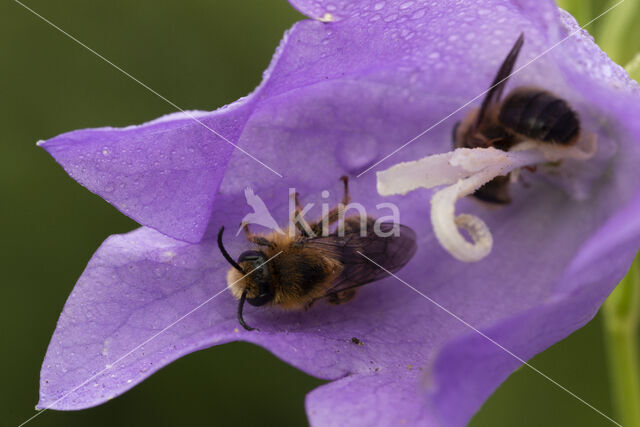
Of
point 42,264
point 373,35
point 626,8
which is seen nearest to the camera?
point 373,35

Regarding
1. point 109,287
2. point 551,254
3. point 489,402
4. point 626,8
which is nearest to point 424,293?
point 551,254

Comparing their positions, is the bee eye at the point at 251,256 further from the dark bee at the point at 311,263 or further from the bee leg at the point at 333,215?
the bee leg at the point at 333,215

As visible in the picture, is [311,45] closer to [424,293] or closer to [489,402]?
[424,293]

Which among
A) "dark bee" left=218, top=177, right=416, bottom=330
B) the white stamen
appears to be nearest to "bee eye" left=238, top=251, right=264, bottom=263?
"dark bee" left=218, top=177, right=416, bottom=330

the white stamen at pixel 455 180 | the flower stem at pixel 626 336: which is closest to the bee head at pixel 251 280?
the white stamen at pixel 455 180

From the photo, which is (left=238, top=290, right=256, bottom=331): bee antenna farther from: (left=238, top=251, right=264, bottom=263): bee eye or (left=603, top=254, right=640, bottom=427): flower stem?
(left=603, top=254, right=640, bottom=427): flower stem

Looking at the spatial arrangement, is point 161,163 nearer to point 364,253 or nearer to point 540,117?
point 364,253

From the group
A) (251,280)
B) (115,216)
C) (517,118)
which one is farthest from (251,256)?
(115,216)
